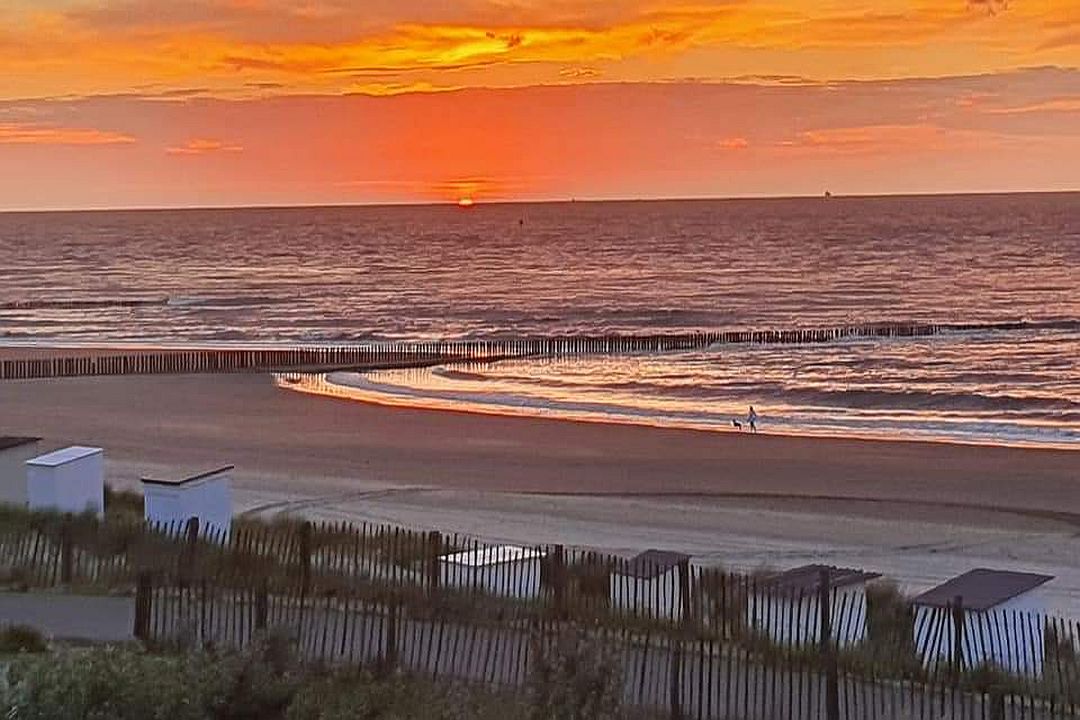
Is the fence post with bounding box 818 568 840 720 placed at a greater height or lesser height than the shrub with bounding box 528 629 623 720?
lesser

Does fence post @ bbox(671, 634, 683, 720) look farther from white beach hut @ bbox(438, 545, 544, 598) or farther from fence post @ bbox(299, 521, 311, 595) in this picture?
fence post @ bbox(299, 521, 311, 595)

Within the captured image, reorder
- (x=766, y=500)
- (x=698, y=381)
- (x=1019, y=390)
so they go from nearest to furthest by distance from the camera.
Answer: (x=766, y=500)
(x=1019, y=390)
(x=698, y=381)

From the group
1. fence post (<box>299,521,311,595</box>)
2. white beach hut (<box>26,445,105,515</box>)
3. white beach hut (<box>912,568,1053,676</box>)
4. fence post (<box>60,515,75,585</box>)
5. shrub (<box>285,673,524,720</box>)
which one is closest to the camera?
shrub (<box>285,673,524,720</box>)

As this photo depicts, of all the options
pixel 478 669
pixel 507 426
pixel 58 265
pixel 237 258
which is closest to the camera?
pixel 478 669

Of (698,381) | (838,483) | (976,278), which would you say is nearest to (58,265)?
(976,278)

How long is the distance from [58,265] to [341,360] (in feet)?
310

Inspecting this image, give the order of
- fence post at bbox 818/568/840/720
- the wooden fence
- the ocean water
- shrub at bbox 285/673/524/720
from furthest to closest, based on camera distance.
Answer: the ocean water
the wooden fence
fence post at bbox 818/568/840/720
shrub at bbox 285/673/524/720

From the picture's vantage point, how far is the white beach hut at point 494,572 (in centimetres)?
1577

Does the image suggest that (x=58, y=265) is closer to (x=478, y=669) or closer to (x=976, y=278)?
(x=976, y=278)

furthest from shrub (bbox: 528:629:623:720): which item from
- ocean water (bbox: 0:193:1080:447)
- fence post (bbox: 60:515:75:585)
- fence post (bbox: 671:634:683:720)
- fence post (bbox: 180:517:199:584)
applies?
ocean water (bbox: 0:193:1080:447)

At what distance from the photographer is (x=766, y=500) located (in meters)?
26.8

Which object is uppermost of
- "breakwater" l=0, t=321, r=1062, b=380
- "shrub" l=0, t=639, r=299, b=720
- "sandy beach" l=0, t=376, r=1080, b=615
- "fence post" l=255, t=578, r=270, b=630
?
"shrub" l=0, t=639, r=299, b=720

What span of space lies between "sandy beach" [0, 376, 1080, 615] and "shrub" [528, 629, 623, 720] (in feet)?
33.7

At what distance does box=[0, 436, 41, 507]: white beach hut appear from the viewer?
20797mm
